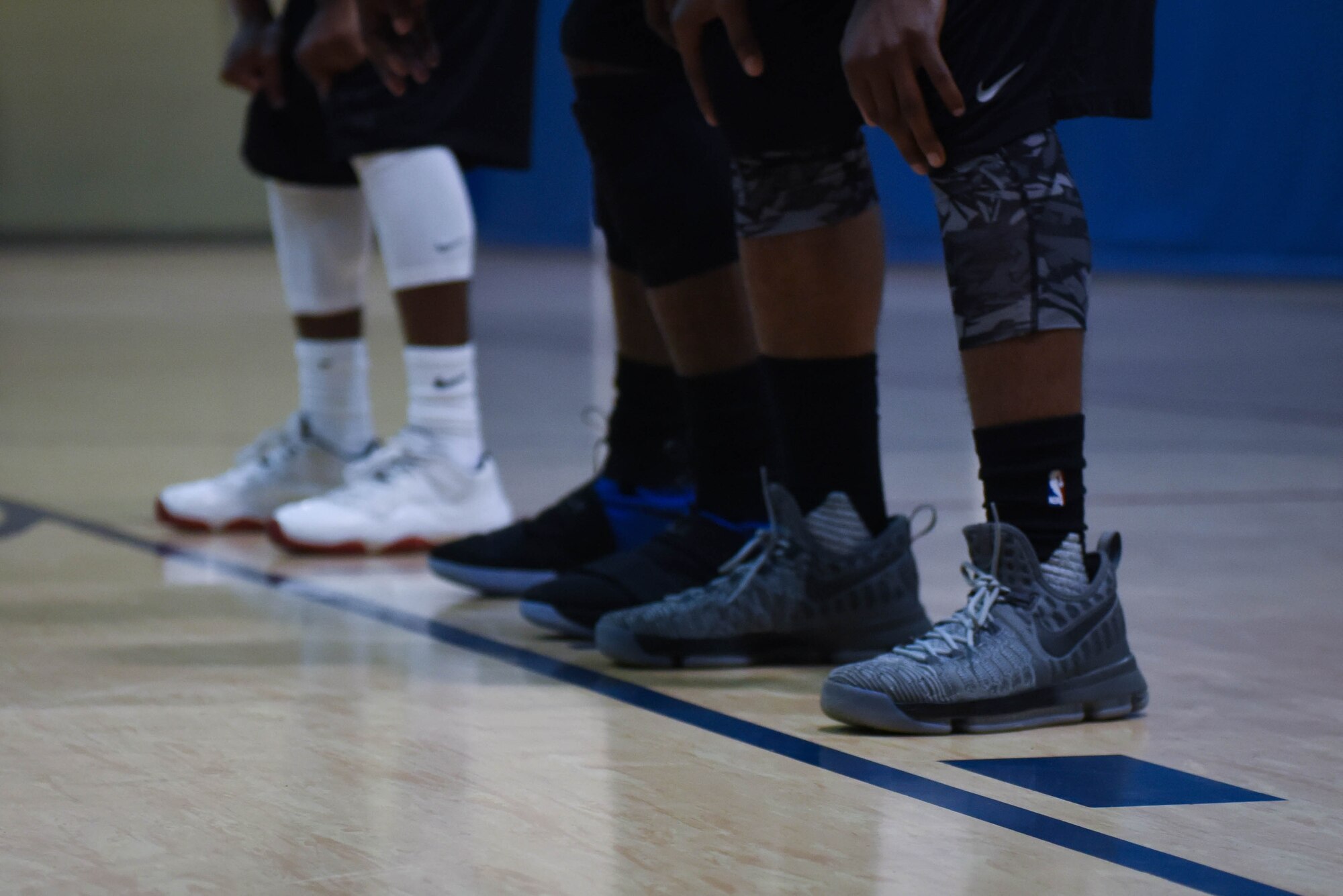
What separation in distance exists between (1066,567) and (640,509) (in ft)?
1.88

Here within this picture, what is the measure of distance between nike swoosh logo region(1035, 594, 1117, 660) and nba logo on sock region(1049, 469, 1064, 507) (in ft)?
0.27

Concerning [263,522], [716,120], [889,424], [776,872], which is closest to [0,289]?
[889,424]

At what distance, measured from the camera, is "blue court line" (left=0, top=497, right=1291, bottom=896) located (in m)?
0.94

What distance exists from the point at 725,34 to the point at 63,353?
3.41m

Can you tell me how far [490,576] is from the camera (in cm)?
175

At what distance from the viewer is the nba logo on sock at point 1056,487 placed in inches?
48.1

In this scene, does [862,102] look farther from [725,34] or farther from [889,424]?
[889,424]

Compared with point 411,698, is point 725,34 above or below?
above

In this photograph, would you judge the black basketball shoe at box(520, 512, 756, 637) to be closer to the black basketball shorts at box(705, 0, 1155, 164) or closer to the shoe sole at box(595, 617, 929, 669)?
the shoe sole at box(595, 617, 929, 669)

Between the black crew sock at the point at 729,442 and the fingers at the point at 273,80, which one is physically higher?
the fingers at the point at 273,80

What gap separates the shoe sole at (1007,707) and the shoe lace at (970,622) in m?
0.04

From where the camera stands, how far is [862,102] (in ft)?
4.01

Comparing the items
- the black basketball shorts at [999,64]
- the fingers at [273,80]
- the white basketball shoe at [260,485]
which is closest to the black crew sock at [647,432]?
the black basketball shorts at [999,64]

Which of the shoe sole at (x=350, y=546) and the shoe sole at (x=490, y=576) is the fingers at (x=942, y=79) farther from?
the shoe sole at (x=350, y=546)
